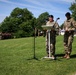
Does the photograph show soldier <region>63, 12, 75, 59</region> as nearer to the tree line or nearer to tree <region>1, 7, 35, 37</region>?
the tree line

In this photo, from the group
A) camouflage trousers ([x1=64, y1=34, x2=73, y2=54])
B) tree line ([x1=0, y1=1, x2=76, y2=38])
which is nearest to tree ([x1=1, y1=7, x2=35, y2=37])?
tree line ([x1=0, y1=1, x2=76, y2=38])

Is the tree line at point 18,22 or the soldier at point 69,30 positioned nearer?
the soldier at point 69,30

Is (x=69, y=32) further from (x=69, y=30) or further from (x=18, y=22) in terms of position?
(x=18, y=22)

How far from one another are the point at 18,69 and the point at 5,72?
674mm

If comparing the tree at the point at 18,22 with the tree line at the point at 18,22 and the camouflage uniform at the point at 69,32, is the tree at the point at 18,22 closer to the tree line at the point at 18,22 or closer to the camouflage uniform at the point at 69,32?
the tree line at the point at 18,22

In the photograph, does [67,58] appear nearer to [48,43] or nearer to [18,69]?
[48,43]

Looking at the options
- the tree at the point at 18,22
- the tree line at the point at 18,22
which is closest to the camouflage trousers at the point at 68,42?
the tree line at the point at 18,22

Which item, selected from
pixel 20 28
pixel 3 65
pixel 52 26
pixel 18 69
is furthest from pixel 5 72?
pixel 20 28

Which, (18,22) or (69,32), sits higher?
(18,22)

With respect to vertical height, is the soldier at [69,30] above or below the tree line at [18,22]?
below

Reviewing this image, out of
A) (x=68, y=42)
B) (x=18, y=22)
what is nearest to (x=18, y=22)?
(x=18, y=22)

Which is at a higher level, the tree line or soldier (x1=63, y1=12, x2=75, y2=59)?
the tree line

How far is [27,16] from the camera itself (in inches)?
4117

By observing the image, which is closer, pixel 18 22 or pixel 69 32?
pixel 69 32
